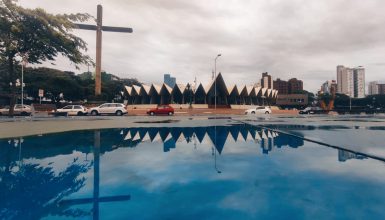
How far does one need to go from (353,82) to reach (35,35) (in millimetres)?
209288

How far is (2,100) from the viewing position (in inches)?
2281

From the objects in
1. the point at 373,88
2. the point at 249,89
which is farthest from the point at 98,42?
the point at 373,88

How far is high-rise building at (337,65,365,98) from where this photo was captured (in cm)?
18212

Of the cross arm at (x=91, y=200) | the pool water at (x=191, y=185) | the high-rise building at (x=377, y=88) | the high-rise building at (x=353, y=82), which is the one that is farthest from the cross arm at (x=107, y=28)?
the high-rise building at (x=377, y=88)

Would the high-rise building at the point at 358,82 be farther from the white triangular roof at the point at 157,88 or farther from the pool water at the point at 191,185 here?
the pool water at the point at 191,185

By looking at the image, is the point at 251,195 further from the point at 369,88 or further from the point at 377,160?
the point at 369,88

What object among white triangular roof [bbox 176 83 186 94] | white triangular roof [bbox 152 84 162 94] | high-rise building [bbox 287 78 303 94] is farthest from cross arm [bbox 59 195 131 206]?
high-rise building [bbox 287 78 303 94]

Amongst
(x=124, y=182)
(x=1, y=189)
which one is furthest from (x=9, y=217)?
(x=124, y=182)

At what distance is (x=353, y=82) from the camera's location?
183625mm

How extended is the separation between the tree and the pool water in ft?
73.5

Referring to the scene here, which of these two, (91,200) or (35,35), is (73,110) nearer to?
(35,35)

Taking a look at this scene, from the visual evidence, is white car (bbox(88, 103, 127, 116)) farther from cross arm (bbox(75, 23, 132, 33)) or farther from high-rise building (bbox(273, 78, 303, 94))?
high-rise building (bbox(273, 78, 303, 94))

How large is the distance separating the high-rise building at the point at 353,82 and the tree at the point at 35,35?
645 ft

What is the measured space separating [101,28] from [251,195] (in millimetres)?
51853
